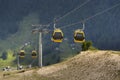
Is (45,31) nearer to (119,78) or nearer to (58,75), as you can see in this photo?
(58,75)

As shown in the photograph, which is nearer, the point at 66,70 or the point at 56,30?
the point at 66,70

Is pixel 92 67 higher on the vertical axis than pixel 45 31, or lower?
lower

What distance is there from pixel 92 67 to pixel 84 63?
5.61 meters

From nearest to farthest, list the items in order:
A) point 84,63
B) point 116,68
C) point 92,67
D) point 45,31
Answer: point 116,68, point 92,67, point 84,63, point 45,31

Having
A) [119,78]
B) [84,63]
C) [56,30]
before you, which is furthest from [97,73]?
[56,30]

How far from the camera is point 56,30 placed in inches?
2675

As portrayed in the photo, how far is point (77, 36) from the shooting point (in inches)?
2489

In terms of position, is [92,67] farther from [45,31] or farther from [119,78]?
[45,31]

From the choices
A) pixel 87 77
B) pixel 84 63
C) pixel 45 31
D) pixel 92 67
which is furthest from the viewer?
pixel 45 31

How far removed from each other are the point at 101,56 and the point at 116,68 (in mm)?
10626

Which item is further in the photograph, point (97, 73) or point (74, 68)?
point (74, 68)

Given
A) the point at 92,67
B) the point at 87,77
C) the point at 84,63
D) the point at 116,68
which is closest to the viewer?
the point at 116,68

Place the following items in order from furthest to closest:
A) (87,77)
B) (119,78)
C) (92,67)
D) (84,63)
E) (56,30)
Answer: (56,30)
(84,63)
(92,67)
(87,77)
(119,78)

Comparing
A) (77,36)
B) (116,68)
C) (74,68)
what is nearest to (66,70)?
(74,68)
